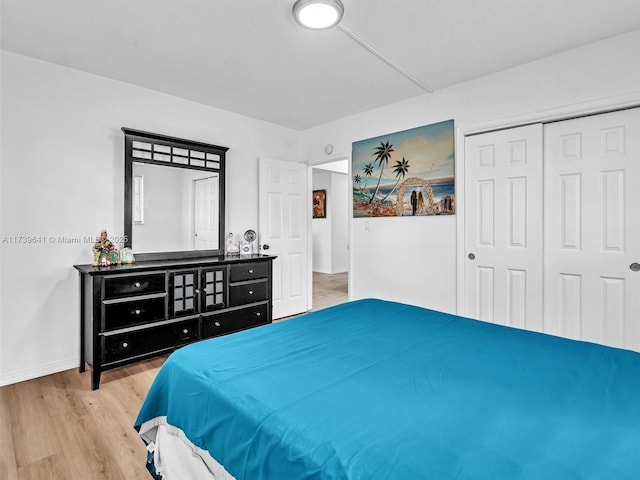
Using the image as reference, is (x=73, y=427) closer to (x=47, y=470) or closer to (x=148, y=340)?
(x=47, y=470)

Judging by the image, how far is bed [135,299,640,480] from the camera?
839mm

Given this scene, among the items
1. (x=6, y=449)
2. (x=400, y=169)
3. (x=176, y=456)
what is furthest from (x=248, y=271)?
(x=176, y=456)

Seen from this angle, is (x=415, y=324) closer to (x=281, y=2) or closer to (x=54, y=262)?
(x=281, y=2)

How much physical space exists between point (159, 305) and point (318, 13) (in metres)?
2.49

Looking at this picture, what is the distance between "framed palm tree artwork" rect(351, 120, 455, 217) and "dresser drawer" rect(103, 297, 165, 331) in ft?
7.80

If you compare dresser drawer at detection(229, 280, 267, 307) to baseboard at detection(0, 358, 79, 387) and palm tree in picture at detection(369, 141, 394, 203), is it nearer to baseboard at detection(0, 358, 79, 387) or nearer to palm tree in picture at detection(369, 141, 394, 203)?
baseboard at detection(0, 358, 79, 387)

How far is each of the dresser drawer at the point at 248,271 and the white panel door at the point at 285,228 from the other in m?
0.61

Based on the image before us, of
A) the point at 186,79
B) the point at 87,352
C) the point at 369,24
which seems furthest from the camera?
the point at 186,79

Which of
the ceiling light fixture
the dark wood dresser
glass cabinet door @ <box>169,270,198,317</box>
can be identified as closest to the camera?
the ceiling light fixture

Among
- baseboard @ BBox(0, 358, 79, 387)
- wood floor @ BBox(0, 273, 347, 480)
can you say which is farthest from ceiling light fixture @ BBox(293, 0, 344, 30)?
baseboard @ BBox(0, 358, 79, 387)

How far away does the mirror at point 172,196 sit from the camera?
3.28 meters

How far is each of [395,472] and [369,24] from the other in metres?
2.52

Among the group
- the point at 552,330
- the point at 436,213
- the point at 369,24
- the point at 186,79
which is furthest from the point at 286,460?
the point at 186,79

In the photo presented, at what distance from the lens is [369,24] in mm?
2367
